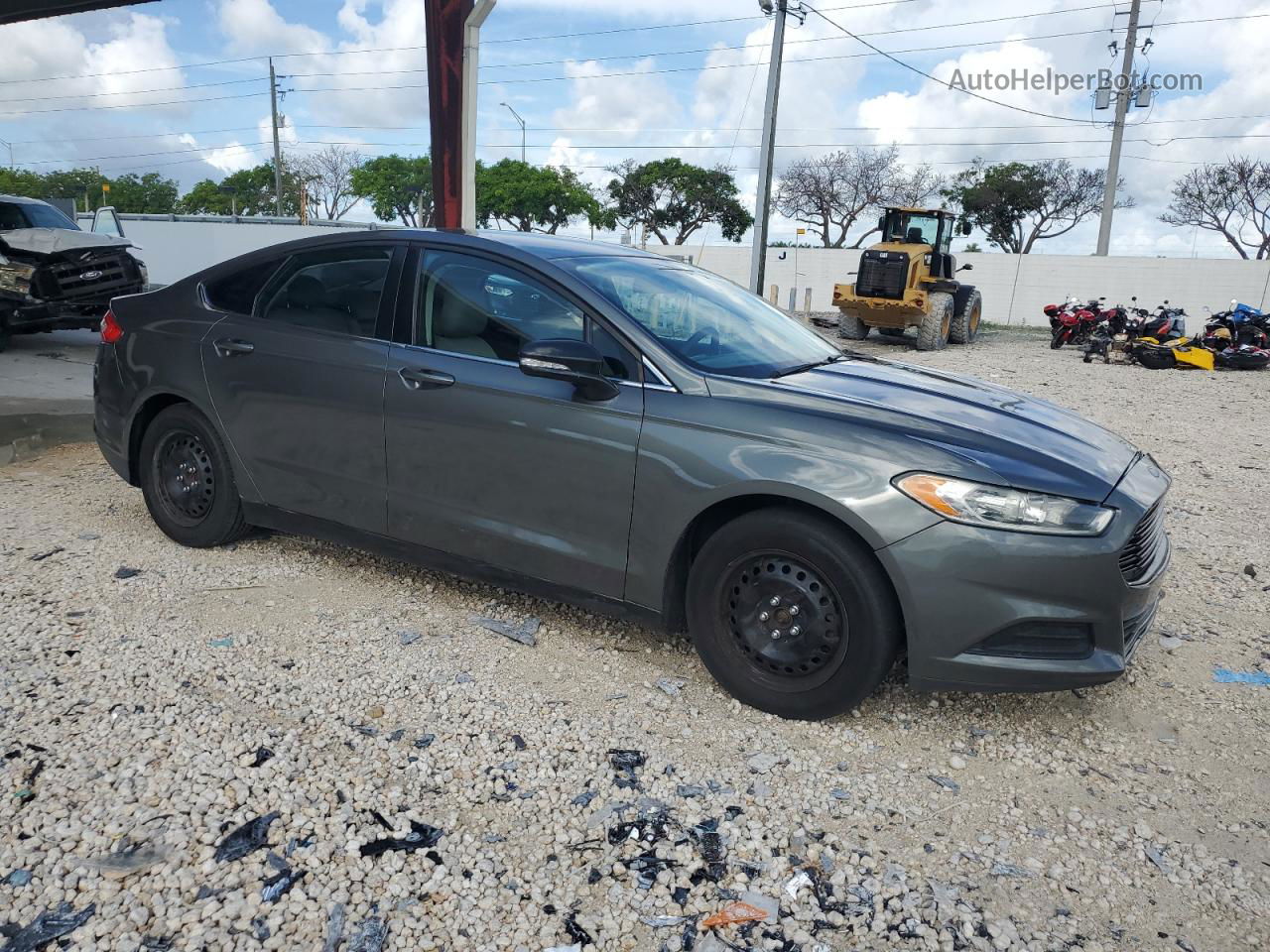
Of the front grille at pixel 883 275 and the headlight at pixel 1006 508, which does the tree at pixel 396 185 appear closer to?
the front grille at pixel 883 275

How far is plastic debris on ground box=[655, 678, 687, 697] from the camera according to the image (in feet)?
11.3

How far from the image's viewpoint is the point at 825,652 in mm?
3080

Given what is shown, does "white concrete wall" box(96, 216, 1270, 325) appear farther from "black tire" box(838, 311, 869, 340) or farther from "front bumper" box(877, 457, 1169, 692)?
"front bumper" box(877, 457, 1169, 692)

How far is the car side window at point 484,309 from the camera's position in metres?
3.57

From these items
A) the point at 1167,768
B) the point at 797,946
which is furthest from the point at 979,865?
the point at 1167,768

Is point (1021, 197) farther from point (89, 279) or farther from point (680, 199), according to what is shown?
point (89, 279)

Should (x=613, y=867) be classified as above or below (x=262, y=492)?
below

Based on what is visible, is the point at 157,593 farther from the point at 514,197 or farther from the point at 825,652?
the point at 514,197

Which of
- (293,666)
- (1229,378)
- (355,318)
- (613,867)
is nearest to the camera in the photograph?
(613,867)

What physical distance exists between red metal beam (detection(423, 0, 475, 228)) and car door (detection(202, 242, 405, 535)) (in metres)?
6.46

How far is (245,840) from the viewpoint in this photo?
2.51 m

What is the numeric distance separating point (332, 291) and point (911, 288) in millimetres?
16845

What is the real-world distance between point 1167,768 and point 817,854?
4.45ft

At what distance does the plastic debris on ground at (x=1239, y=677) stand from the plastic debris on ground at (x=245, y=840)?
3552 millimetres
